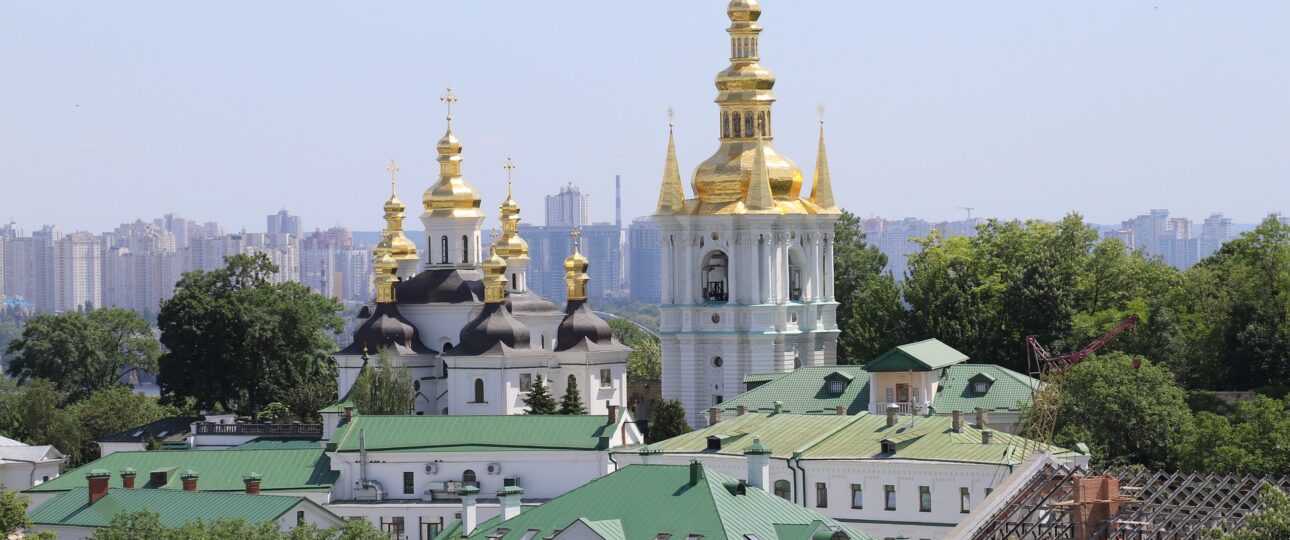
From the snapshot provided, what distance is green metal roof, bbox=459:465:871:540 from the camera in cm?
5412

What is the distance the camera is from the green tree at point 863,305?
9481 cm

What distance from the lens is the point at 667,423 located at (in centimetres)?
8138

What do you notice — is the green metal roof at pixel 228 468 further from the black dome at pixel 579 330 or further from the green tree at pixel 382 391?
the black dome at pixel 579 330

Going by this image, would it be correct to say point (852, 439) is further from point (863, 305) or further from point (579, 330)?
point (863, 305)

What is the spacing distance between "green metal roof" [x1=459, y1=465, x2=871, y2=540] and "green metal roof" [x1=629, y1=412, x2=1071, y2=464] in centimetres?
884

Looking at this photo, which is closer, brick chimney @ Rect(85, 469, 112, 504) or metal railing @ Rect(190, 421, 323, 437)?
brick chimney @ Rect(85, 469, 112, 504)

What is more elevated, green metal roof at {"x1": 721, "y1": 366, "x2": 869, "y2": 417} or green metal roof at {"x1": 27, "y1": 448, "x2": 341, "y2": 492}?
green metal roof at {"x1": 721, "y1": 366, "x2": 869, "y2": 417}

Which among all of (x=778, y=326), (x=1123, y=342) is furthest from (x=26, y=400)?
(x=1123, y=342)

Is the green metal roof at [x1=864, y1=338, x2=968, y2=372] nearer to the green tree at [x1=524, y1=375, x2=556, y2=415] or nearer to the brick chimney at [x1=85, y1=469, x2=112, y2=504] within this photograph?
the green tree at [x1=524, y1=375, x2=556, y2=415]

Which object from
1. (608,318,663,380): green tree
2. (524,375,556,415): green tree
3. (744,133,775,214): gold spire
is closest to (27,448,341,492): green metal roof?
(524,375,556,415): green tree

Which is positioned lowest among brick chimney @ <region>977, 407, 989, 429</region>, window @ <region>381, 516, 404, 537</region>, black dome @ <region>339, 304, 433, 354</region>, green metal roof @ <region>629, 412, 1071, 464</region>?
window @ <region>381, 516, 404, 537</region>

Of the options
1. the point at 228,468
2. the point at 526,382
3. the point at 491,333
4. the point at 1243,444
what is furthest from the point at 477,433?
the point at 1243,444

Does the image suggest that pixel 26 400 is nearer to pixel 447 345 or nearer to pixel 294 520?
pixel 447 345

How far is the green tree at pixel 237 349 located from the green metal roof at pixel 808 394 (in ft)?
89.1
